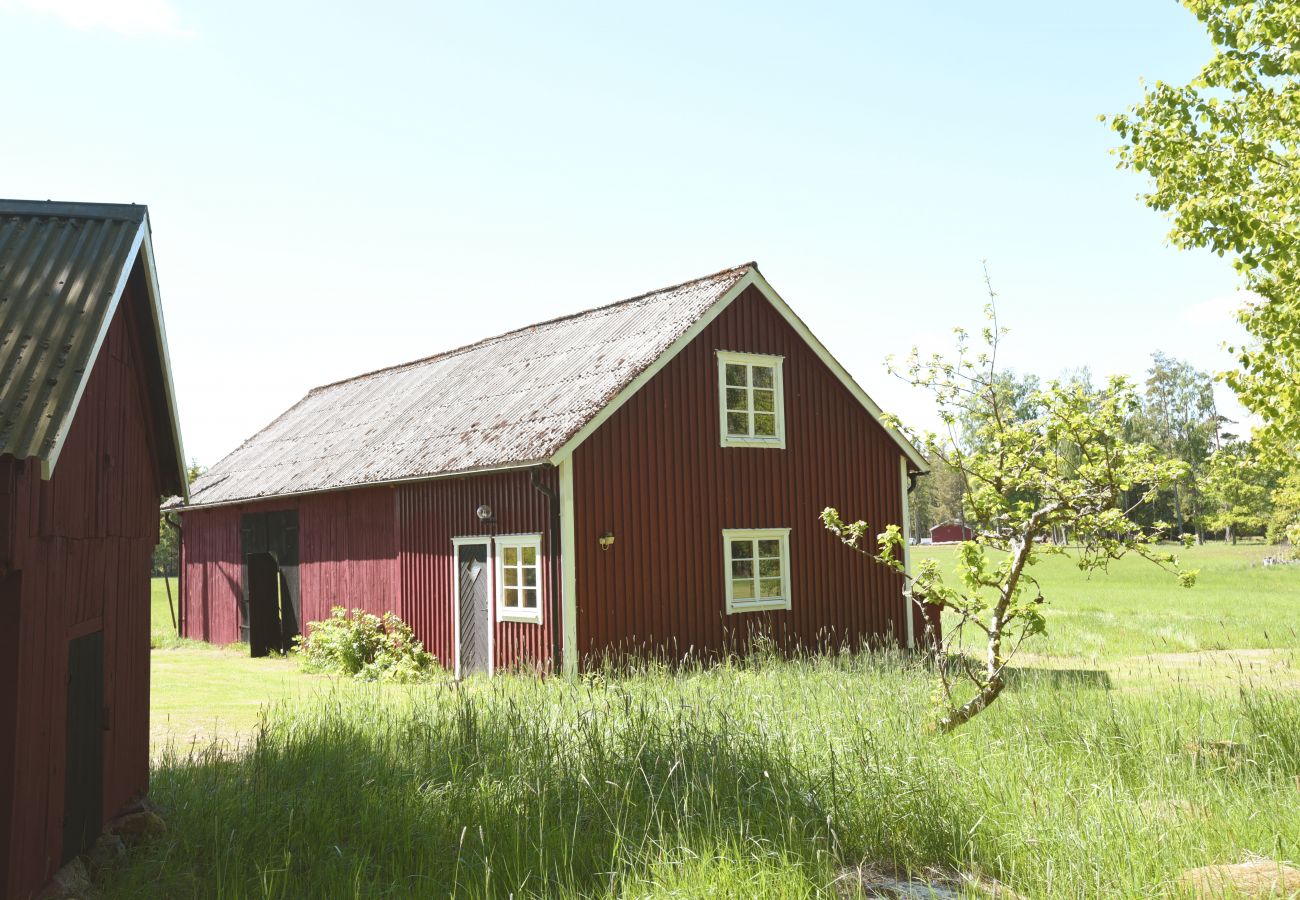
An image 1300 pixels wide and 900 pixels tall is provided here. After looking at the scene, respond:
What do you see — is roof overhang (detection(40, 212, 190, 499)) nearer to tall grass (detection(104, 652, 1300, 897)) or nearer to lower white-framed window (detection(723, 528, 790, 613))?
tall grass (detection(104, 652, 1300, 897))

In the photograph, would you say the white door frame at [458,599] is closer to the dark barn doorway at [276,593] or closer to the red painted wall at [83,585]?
the dark barn doorway at [276,593]

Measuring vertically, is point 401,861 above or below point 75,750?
below

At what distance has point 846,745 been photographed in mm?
7734

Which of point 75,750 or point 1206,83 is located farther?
point 1206,83

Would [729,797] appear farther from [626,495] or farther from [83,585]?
[626,495]

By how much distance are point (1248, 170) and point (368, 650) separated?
15.2 m

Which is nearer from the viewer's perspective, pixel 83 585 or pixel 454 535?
pixel 83 585

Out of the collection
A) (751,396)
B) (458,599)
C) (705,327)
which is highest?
(705,327)

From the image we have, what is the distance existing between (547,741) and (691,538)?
8955mm

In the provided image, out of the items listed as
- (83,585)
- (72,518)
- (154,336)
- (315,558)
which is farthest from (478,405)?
(72,518)

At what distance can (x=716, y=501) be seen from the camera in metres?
17.2

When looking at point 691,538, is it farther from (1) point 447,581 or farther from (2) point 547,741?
(2) point 547,741

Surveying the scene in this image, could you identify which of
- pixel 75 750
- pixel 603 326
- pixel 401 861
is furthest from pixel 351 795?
pixel 603 326

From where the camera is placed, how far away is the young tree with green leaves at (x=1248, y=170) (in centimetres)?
1240
